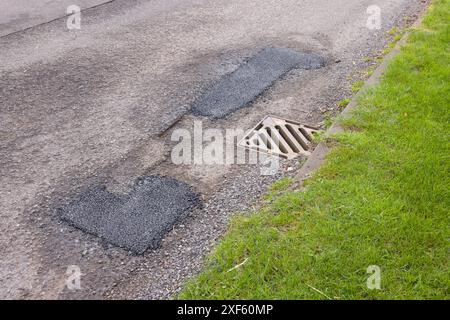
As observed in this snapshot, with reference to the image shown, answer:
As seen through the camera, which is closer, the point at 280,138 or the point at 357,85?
the point at 280,138

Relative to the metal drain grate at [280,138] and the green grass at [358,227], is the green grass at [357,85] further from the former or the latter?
the metal drain grate at [280,138]

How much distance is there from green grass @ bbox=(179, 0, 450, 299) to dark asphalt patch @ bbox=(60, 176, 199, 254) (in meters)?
0.51

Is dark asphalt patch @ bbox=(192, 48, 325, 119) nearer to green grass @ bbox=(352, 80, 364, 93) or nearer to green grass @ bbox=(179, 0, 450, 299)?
green grass @ bbox=(352, 80, 364, 93)

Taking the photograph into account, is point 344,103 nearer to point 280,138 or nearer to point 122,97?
point 280,138

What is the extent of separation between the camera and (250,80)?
19.0ft

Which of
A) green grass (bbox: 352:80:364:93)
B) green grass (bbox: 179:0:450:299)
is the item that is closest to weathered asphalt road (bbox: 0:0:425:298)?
green grass (bbox: 352:80:364:93)

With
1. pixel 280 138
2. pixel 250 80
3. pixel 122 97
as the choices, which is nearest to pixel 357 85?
pixel 250 80

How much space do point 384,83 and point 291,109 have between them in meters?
1.08

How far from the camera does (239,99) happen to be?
5.40 metres

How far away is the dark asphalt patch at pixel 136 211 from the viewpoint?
142 inches

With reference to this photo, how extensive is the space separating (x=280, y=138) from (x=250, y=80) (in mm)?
1274

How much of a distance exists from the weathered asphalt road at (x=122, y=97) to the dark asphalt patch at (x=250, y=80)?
5.1 inches

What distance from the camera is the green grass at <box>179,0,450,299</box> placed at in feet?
10.3
